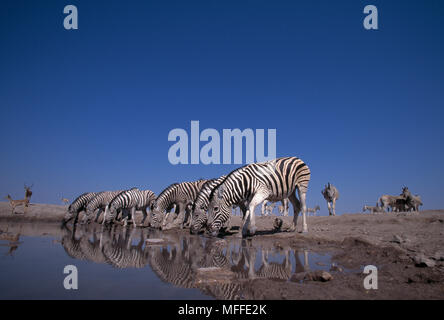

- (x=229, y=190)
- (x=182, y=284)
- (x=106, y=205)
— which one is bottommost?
(x=106, y=205)

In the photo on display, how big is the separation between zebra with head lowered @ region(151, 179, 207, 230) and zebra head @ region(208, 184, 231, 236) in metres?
4.90

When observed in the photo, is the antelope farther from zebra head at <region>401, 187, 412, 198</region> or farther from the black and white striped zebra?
zebra head at <region>401, 187, 412, 198</region>

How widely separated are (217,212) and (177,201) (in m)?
6.05

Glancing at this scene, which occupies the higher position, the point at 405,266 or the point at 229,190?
the point at 229,190

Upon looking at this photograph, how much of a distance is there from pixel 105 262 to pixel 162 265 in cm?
122

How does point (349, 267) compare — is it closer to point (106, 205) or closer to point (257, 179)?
point (257, 179)

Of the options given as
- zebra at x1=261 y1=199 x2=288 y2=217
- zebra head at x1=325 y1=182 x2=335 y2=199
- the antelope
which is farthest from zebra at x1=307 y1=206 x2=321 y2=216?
the antelope

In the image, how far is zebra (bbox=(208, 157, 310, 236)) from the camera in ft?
29.6

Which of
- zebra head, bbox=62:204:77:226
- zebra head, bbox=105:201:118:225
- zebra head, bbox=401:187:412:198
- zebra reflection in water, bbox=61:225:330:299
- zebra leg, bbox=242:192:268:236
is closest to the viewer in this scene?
zebra reflection in water, bbox=61:225:330:299

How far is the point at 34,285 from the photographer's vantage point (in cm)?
301

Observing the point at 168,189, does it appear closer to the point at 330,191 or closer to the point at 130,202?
the point at 130,202
